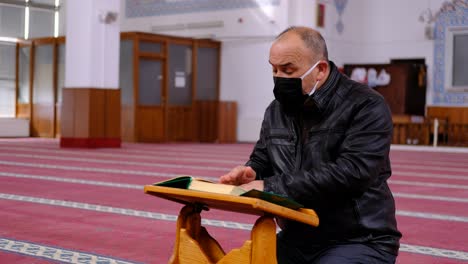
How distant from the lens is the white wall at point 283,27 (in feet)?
46.6

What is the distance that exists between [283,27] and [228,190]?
40.6 feet

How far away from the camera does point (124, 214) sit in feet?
14.5

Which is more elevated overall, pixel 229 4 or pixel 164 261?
pixel 229 4

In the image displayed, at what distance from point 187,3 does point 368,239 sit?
1362 centimetres

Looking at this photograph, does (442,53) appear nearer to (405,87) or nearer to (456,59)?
(456,59)

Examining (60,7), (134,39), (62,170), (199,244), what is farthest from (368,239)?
(60,7)

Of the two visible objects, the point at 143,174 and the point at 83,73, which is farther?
the point at 83,73

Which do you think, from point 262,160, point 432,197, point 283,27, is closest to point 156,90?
point 283,27

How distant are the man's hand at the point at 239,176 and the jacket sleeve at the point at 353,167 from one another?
12cm

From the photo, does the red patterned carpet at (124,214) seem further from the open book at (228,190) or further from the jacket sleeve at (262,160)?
the open book at (228,190)

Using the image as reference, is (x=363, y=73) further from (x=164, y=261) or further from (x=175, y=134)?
(x=164, y=261)

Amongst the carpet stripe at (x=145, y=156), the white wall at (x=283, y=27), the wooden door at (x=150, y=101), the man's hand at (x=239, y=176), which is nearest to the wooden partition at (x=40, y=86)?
the wooden door at (x=150, y=101)

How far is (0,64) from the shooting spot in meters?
15.8

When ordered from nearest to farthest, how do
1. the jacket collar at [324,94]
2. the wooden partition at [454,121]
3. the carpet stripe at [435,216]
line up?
the jacket collar at [324,94], the carpet stripe at [435,216], the wooden partition at [454,121]
